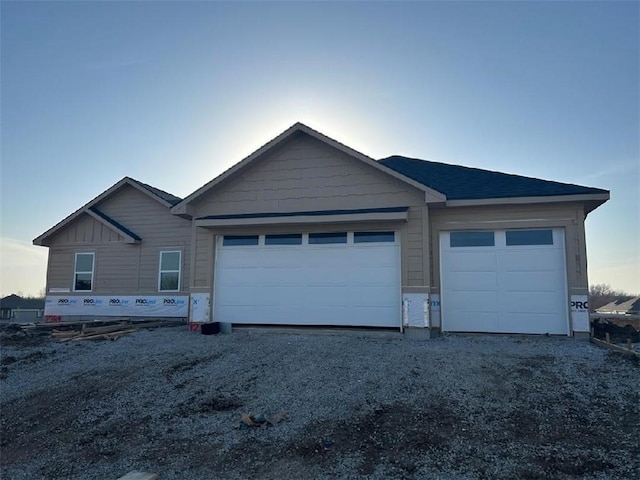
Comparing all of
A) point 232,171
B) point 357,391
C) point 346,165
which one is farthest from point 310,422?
point 232,171

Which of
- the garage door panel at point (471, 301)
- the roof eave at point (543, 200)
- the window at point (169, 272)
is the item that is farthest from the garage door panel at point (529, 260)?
the window at point (169, 272)

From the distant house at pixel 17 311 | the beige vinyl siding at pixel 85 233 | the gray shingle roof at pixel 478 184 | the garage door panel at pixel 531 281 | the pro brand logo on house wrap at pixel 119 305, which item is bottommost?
the distant house at pixel 17 311

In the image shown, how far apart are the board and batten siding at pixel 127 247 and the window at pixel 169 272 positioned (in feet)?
0.61

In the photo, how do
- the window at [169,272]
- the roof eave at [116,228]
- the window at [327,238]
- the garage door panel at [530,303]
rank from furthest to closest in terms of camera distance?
the roof eave at [116,228] < the window at [169,272] < the window at [327,238] < the garage door panel at [530,303]

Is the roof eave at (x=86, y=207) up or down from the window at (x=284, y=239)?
up

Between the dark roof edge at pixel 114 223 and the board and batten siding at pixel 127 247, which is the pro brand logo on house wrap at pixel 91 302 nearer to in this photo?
the board and batten siding at pixel 127 247

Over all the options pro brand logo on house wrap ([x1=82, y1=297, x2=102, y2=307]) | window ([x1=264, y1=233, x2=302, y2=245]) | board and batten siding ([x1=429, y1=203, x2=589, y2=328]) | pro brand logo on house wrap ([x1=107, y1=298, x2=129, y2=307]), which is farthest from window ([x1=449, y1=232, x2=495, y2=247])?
pro brand logo on house wrap ([x1=82, y1=297, x2=102, y2=307])

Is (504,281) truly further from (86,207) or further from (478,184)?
(86,207)

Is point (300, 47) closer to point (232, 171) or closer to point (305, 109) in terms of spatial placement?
point (305, 109)

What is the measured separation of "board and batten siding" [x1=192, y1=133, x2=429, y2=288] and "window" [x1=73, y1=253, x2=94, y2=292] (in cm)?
661

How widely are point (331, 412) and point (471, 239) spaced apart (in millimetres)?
6846

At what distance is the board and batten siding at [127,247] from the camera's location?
50.9 ft

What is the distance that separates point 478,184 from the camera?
11797mm

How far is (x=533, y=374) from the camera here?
23.1 ft
